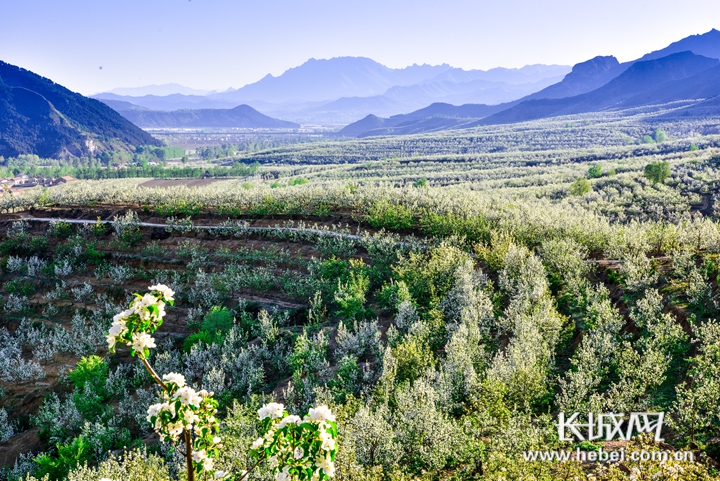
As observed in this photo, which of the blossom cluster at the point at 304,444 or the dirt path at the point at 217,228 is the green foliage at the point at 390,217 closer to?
the dirt path at the point at 217,228

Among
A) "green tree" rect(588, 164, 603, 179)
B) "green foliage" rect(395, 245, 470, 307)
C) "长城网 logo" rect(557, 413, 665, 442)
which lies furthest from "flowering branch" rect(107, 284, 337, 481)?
"green tree" rect(588, 164, 603, 179)

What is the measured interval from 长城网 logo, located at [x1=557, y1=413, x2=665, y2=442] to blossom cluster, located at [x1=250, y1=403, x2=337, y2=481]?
10.2 meters

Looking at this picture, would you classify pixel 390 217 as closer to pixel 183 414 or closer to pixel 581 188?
pixel 183 414

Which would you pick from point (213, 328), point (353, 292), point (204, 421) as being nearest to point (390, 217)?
point (353, 292)

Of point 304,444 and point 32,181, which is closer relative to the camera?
point 304,444

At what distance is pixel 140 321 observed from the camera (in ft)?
18.4

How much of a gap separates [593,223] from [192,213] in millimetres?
32589

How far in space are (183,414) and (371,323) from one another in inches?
753

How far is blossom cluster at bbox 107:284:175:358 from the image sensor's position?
551 centimetres

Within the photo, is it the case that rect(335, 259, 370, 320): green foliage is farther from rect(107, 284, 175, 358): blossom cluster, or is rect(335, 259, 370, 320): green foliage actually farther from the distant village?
the distant village

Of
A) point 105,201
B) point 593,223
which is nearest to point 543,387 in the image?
point 593,223

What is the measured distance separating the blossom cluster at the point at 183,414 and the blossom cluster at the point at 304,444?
0.76m

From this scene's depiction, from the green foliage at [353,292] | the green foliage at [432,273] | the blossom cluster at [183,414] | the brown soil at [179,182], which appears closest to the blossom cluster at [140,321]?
the blossom cluster at [183,414]

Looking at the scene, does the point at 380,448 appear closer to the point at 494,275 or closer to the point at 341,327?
the point at 341,327
